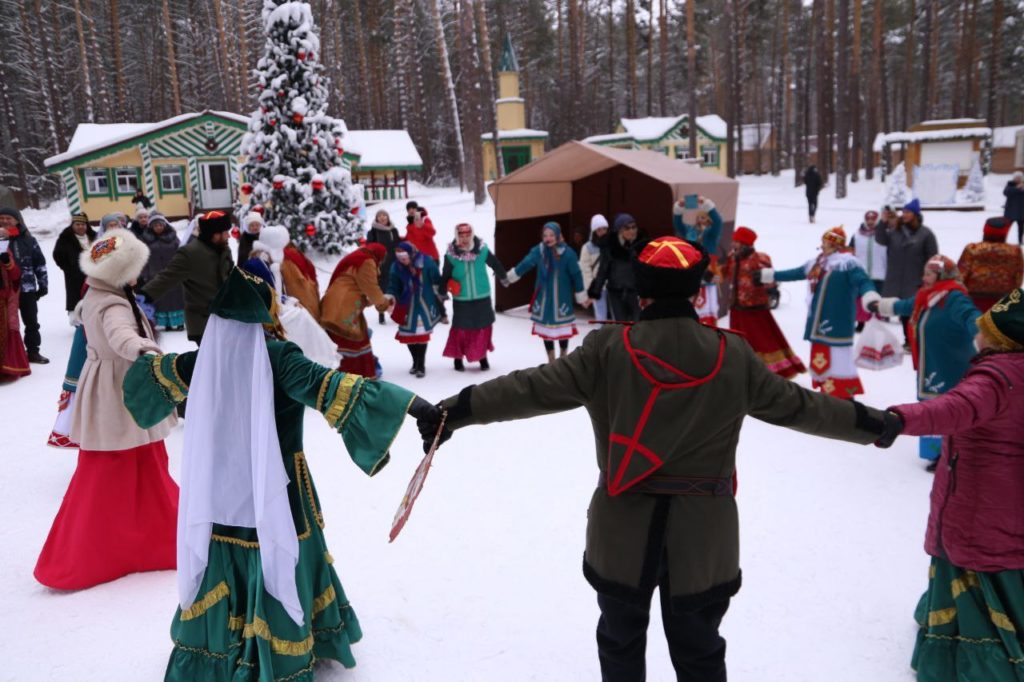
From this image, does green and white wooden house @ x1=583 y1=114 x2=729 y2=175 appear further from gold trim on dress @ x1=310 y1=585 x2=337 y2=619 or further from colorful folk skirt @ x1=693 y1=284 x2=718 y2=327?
gold trim on dress @ x1=310 y1=585 x2=337 y2=619

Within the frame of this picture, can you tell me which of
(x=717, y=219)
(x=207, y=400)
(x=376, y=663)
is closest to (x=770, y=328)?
(x=717, y=219)

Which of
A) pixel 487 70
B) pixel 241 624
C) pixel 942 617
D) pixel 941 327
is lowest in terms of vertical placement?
pixel 942 617

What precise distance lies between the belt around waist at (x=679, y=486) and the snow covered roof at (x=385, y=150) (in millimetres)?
25790

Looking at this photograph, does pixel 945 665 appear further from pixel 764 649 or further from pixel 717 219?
pixel 717 219

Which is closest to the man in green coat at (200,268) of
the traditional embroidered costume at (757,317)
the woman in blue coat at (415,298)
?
the woman in blue coat at (415,298)

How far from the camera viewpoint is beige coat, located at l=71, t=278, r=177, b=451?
151 inches

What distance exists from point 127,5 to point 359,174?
46.1ft

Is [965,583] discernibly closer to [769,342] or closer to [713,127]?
[769,342]

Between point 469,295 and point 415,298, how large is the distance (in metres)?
0.61

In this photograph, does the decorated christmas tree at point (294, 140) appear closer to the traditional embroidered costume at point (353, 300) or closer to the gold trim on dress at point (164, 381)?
the traditional embroidered costume at point (353, 300)

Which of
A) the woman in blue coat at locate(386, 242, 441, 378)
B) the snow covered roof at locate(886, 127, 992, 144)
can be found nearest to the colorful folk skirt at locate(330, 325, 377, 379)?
the woman in blue coat at locate(386, 242, 441, 378)

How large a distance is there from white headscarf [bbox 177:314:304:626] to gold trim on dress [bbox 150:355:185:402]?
262mm

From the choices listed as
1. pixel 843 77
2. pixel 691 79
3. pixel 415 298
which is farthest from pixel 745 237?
pixel 691 79

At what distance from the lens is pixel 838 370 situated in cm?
673
